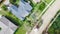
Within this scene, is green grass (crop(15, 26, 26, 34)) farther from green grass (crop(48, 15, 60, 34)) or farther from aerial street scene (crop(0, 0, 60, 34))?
green grass (crop(48, 15, 60, 34))

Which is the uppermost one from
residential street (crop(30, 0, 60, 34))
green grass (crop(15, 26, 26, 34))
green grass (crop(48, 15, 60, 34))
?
residential street (crop(30, 0, 60, 34))

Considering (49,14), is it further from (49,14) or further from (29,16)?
(29,16)

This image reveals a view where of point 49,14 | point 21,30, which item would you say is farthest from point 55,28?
point 21,30

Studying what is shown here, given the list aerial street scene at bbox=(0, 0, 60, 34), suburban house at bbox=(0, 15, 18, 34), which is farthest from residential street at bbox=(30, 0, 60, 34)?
suburban house at bbox=(0, 15, 18, 34)

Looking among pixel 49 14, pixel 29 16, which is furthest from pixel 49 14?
pixel 29 16

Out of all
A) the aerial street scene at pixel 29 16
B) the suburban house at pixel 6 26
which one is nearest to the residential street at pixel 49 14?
the aerial street scene at pixel 29 16

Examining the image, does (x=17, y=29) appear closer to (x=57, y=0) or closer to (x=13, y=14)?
(x=13, y=14)
